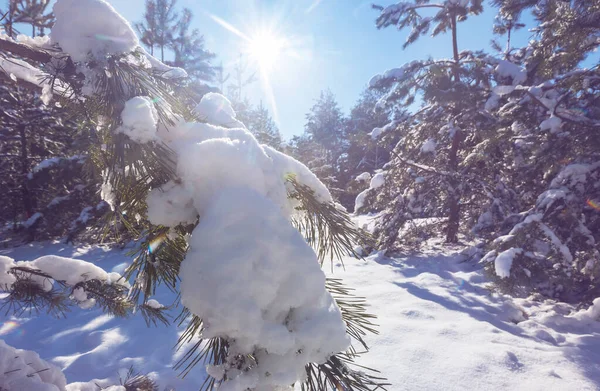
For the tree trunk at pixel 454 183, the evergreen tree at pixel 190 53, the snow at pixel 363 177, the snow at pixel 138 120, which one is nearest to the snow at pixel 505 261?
the tree trunk at pixel 454 183

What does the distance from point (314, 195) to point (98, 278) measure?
1322mm

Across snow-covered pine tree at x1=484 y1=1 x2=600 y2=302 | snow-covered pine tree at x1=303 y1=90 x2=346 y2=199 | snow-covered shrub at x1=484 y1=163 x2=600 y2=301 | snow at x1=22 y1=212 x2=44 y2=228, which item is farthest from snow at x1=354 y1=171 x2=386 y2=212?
snow-covered pine tree at x1=303 y1=90 x2=346 y2=199

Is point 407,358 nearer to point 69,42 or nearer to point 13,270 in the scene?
point 13,270

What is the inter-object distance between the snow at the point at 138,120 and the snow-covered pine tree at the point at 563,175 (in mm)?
3844

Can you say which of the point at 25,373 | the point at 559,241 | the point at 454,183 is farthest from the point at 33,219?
the point at 559,241

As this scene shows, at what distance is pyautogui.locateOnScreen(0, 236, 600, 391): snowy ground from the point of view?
7.75ft

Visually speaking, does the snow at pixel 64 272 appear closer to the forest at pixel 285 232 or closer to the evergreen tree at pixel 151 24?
the forest at pixel 285 232

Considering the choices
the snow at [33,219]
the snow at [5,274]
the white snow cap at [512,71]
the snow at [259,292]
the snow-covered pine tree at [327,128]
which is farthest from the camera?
the snow-covered pine tree at [327,128]

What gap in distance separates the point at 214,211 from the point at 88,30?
0.75 meters

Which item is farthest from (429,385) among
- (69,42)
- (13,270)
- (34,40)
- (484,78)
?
(484,78)

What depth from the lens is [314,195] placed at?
110 centimetres

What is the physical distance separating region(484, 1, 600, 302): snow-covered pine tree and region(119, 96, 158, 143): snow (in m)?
3.84

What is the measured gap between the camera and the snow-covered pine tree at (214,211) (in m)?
0.70

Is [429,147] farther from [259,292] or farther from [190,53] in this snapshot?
Result: [190,53]
